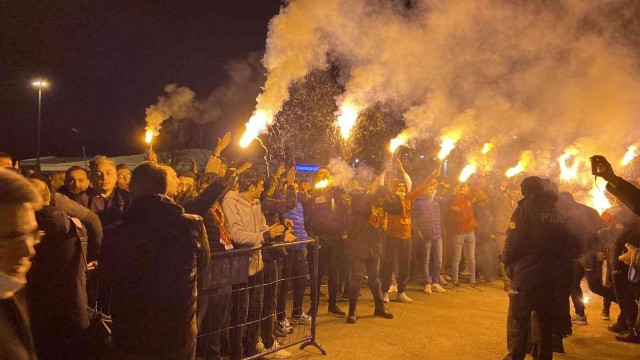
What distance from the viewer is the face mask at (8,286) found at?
1.88 meters

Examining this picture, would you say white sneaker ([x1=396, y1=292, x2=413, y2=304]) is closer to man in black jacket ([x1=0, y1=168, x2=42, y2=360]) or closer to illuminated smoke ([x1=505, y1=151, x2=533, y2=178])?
illuminated smoke ([x1=505, y1=151, x2=533, y2=178])

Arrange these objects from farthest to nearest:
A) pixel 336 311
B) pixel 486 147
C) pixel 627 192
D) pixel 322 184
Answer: pixel 486 147, pixel 322 184, pixel 336 311, pixel 627 192

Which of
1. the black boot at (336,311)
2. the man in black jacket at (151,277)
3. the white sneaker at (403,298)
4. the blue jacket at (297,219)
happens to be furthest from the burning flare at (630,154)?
the man in black jacket at (151,277)

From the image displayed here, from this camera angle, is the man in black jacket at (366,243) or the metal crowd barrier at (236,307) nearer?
the metal crowd barrier at (236,307)

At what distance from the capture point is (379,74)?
36.3 ft

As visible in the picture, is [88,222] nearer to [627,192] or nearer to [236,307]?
[236,307]

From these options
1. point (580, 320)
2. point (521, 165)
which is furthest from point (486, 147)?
point (580, 320)

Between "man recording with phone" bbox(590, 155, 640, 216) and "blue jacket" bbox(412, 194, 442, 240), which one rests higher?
"man recording with phone" bbox(590, 155, 640, 216)

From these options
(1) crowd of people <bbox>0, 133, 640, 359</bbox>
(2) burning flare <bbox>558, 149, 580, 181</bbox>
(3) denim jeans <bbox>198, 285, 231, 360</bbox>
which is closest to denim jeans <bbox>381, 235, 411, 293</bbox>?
(1) crowd of people <bbox>0, 133, 640, 359</bbox>

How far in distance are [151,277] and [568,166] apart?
575 inches

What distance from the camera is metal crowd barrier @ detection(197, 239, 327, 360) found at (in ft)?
17.0

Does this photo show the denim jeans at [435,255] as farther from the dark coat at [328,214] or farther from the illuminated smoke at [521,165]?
the illuminated smoke at [521,165]

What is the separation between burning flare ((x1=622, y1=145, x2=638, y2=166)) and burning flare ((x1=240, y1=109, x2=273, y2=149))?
424 inches

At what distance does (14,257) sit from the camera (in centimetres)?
193
